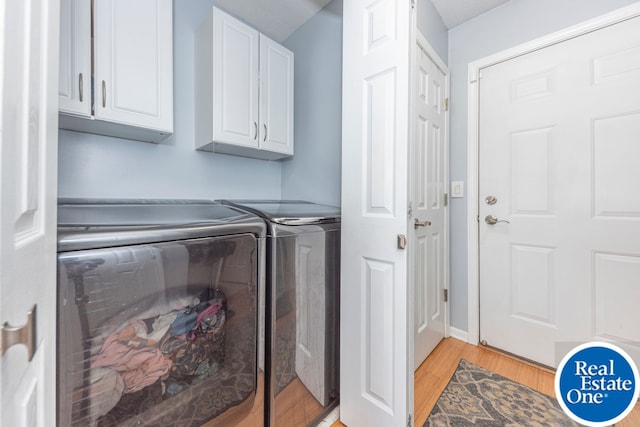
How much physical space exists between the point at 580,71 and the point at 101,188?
2906 millimetres

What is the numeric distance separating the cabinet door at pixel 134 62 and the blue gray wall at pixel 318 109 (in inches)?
36.9

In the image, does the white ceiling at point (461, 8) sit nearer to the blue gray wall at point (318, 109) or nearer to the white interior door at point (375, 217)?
the blue gray wall at point (318, 109)

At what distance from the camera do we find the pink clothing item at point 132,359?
2.39ft

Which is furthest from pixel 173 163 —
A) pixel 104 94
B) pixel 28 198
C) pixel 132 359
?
pixel 28 198

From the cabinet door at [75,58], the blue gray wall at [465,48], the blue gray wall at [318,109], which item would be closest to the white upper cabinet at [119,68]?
the cabinet door at [75,58]

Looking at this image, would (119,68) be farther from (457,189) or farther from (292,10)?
(457,189)

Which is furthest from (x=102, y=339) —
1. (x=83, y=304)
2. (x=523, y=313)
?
(x=523, y=313)

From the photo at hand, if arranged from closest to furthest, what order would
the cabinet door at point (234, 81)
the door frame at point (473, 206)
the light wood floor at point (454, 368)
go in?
→ 1. the light wood floor at point (454, 368)
2. the cabinet door at point (234, 81)
3. the door frame at point (473, 206)

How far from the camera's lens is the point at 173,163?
1611 mm

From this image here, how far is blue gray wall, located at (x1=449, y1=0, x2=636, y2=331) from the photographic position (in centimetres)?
170

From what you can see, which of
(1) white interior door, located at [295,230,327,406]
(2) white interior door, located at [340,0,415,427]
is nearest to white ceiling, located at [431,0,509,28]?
(2) white interior door, located at [340,0,415,427]

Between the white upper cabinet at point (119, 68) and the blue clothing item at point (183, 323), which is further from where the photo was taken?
the white upper cabinet at point (119, 68)

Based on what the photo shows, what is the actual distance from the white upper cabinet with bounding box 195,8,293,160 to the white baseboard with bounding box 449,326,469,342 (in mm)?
2010

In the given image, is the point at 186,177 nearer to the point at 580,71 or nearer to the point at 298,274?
the point at 298,274
